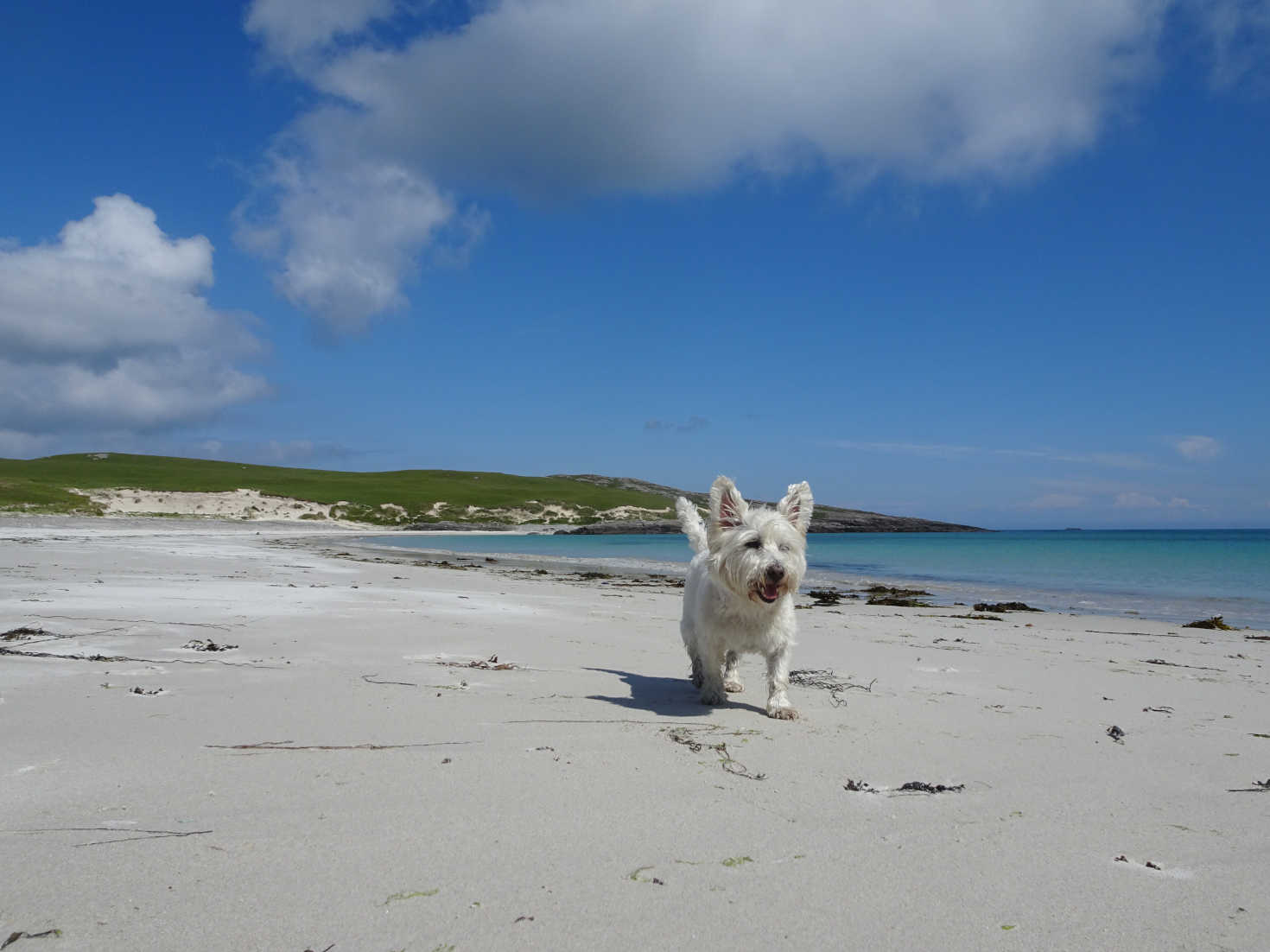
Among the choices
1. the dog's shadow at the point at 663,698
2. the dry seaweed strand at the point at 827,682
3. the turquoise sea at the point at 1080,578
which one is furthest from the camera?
the turquoise sea at the point at 1080,578

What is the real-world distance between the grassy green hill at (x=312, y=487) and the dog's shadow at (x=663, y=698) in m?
57.7

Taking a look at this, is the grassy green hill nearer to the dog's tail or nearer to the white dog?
the dog's tail

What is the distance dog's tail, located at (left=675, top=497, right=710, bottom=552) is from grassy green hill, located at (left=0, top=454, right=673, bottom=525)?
5757 cm

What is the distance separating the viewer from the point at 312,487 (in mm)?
85250

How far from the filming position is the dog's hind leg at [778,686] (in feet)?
17.5

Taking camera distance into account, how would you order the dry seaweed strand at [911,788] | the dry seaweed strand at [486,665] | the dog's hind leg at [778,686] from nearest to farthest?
the dry seaweed strand at [911,788]
the dog's hind leg at [778,686]
the dry seaweed strand at [486,665]

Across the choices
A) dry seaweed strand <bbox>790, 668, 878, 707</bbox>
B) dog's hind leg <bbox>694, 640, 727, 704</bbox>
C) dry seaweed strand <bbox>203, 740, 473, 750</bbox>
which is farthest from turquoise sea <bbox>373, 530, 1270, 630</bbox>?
dry seaweed strand <bbox>203, 740, 473, 750</bbox>

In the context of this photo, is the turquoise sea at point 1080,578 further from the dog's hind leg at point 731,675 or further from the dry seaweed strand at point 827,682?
the dog's hind leg at point 731,675

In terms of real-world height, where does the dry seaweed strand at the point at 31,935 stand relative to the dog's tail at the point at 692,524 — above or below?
below

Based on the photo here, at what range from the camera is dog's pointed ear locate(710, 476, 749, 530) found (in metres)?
5.84

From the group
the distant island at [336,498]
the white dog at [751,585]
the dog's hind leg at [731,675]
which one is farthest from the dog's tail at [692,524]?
Result: the distant island at [336,498]

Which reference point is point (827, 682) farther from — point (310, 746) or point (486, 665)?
point (310, 746)

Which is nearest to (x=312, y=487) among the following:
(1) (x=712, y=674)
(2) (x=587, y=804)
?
(1) (x=712, y=674)

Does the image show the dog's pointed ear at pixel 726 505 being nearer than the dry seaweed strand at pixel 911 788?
No
